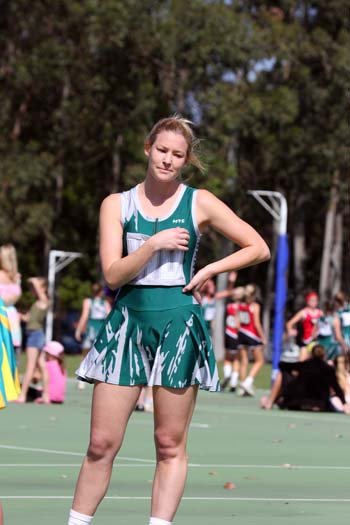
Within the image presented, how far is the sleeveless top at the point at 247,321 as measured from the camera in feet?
92.2

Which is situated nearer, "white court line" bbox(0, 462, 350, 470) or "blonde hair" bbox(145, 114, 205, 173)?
"blonde hair" bbox(145, 114, 205, 173)

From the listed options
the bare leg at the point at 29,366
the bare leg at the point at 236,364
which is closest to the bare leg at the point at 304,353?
the bare leg at the point at 236,364

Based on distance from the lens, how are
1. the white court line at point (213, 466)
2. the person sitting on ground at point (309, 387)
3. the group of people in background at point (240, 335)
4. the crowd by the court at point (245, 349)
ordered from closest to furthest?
the white court line at point (213, 466)
the crowd by the court at point (245, 349)
the person sitting on ground at point (309, 387)
the group of people in background at point (240, 335)

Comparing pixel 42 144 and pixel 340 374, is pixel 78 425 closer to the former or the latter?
pixel 340 374

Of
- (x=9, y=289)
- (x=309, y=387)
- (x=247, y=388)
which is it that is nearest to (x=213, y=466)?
(x=9, y=289)

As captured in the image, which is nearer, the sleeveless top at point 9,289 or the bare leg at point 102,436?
the bare leg at point 102,436

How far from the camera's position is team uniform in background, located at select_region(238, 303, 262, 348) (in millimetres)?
27938

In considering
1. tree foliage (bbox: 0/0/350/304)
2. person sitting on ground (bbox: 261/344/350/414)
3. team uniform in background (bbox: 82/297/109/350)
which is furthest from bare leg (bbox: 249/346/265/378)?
tree foliage (bbox: 0/0/350/304)

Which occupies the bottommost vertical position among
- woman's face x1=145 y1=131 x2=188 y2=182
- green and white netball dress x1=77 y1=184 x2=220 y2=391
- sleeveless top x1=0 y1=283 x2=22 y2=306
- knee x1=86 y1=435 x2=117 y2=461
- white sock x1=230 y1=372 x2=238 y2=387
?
white sock x1=230 y1=372 x2=238 y2=387

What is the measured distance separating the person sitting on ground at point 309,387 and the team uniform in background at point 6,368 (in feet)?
51.6

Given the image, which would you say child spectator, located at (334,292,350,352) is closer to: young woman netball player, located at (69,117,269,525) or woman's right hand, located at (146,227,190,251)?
young woman netball player, located at (69,117,269,525)

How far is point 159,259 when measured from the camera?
6.88 m

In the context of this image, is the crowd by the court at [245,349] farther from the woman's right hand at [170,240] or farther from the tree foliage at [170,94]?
the tree foliage at [170,94]

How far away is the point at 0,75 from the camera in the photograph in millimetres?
58469
